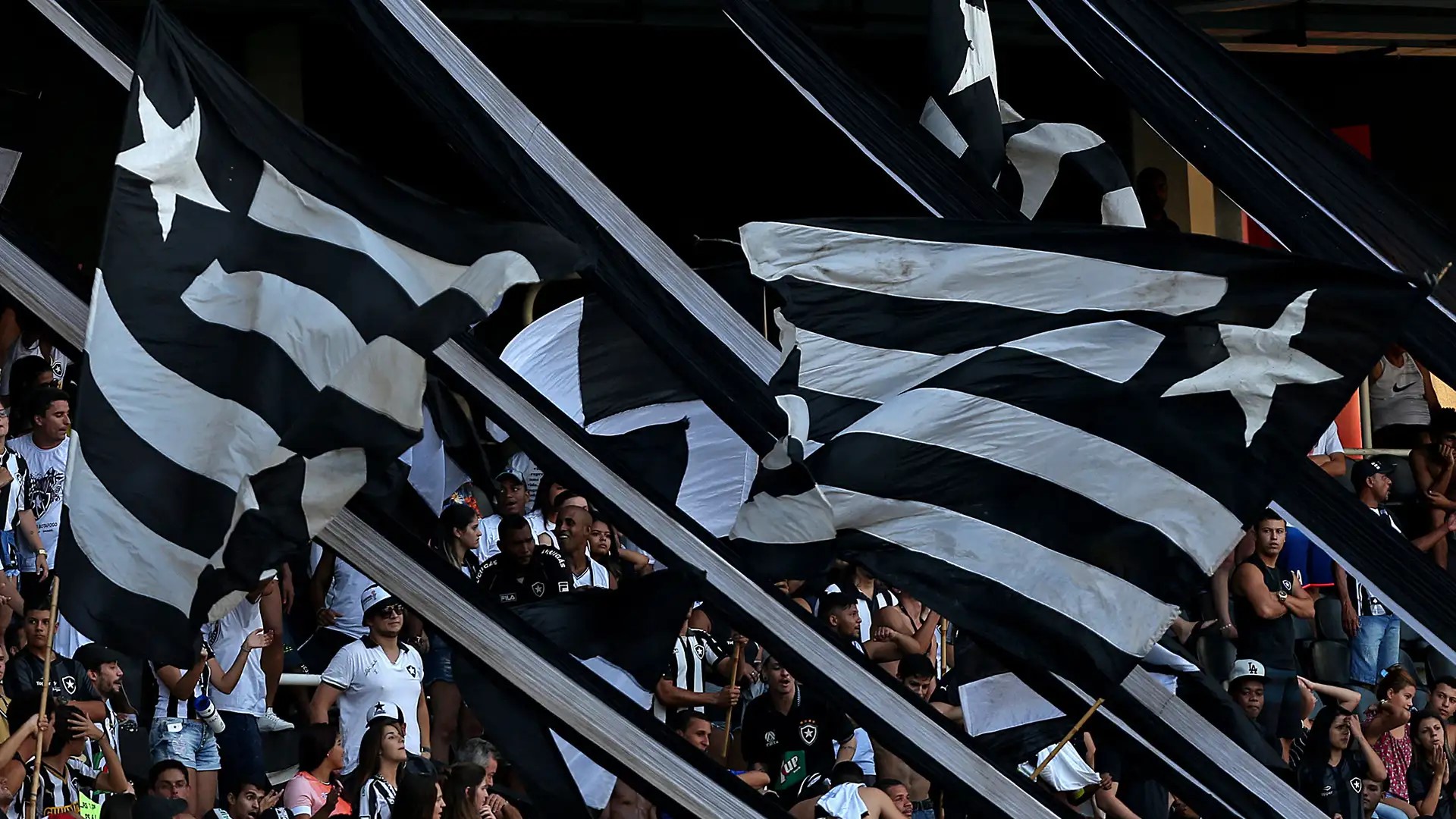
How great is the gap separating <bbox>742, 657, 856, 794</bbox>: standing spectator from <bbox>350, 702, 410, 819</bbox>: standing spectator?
6.66ft

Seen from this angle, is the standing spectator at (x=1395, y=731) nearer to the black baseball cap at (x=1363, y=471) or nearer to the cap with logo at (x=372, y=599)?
the black baseball cap at (x=1363, y=471)

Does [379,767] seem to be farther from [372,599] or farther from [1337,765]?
[1337,765]

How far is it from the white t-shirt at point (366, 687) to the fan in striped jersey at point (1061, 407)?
4906 mm

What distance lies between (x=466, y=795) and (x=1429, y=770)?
6773 millimetres

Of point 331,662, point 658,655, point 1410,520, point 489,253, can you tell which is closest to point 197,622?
point 489,253

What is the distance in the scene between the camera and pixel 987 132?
8219mm

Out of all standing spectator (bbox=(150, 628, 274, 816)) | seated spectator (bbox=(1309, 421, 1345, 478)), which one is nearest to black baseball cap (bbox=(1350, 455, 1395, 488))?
seated spectator (bbox=(1309, 421, 1345, 478))

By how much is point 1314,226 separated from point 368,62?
43.5 ft

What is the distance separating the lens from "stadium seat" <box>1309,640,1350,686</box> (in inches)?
540

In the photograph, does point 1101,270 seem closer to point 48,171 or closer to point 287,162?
point 287,162

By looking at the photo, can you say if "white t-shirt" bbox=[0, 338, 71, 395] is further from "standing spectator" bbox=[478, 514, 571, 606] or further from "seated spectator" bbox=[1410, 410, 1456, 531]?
"seated spectator" bbox=[1410, 410, 1456, 531]

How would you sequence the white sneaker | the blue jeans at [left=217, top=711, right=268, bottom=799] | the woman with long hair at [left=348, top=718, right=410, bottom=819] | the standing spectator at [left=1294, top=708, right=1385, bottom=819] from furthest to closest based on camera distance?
the standing spectator at [left=1294, top=708, right=1385, bottom=819]
the white sneaker
the blue jeans at [left=217, top=711, right=268, bottom=799]
the woman with long hair at [left=348, top=718, right=410, bottom=819]

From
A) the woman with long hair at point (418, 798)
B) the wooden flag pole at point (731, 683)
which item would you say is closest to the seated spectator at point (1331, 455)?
the wooden flag pole at point (731, 683)

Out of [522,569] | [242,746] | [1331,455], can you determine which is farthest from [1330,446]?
[242,746]
